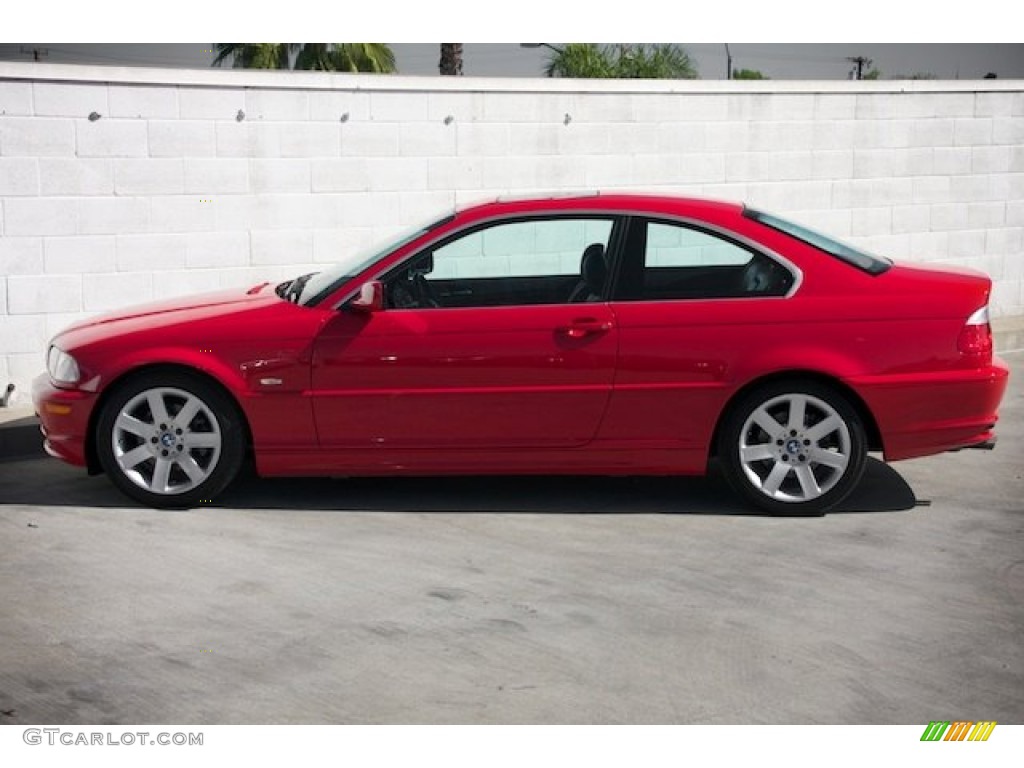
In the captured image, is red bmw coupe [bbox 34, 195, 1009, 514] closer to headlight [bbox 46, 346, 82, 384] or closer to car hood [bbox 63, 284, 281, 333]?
headlight [bbox 46, 346, 82, 384]

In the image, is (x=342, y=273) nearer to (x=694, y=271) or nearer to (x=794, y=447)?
(x=694, y=271)

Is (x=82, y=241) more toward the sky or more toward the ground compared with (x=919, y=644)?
more toward the sky

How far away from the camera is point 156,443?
700cm

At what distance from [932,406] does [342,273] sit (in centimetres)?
279

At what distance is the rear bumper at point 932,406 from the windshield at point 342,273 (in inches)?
83.7

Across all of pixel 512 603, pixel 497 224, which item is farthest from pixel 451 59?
pixel 512 603

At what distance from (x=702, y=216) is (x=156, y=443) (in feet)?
8.98

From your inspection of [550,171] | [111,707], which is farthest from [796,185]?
[111,707]

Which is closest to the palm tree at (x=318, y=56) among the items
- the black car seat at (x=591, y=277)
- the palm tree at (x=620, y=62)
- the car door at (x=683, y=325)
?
the palm tree at (x=620, y=62)

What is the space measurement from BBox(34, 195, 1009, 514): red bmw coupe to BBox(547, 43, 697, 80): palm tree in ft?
108

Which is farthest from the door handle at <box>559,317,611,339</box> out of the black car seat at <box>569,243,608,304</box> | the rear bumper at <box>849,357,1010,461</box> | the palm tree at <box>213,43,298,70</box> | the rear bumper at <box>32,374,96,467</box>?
the palm tree at <box>213,43,298,70</box>

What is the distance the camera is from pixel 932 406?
6.81 m

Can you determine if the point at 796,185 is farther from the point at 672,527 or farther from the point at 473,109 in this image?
the point at 672,527

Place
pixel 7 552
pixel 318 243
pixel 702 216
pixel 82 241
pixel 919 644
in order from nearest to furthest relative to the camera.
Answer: pixel 919 644 < pixel 7 552 < pixel 702 216 < pixel 82 241 < pixel 318 243
